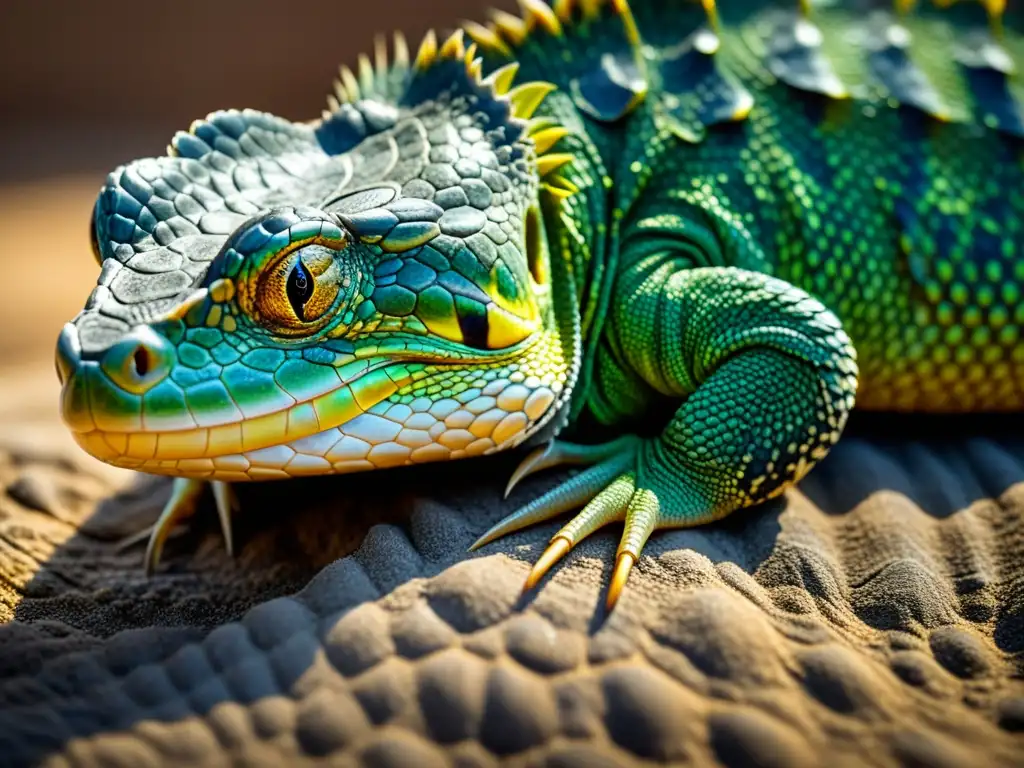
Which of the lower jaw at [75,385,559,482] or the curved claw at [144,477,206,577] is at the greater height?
the lower jaw at [75,385,559,482]

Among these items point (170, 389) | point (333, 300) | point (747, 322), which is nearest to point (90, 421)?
point (170, 389)

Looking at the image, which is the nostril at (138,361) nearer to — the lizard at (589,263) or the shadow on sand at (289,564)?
the lizard at (589,263)

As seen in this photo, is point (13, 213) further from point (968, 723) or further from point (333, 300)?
point (968, 723)

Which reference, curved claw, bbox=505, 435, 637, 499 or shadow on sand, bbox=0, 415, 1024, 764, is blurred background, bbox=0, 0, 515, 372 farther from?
curved claw, bbox=505, 435, 637, 499

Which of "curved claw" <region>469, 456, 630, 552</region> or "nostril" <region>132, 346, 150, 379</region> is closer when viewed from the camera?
"nostril" <region>132, 346, 150, 379</region>

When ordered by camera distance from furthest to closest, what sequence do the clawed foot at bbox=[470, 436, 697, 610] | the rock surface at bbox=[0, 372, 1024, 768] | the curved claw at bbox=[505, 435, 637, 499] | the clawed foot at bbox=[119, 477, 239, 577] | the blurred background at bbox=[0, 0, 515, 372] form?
1. the blurred background at bbox=[0, 0, 515, 372]
2. the clawed foot at bbox=[119, 477, 239, 577]
3. the curved claw at bbox=[505, 435, 637, 499]
4. the clawed foot at bbox=[470, 436, 697, 610]
5. the rock surface at bbox=[0, 372, 1024, 768]

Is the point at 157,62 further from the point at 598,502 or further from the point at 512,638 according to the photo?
the point at 512,638

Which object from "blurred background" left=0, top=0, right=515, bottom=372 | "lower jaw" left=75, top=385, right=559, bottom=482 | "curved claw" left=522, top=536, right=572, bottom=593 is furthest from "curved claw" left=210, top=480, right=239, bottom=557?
"blurred background" left=0, top=0, right=515, bottom=372
